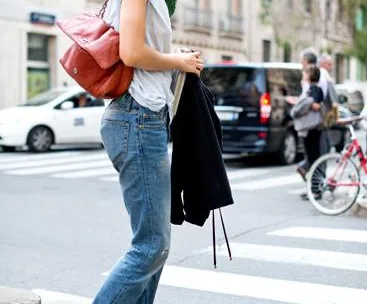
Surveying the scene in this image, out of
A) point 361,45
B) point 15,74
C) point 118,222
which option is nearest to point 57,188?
point 118,222

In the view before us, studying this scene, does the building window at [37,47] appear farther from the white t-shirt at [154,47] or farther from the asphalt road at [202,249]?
the white t-shirt at [154,47]

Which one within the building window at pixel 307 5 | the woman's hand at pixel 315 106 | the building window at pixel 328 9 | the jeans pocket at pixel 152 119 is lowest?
the jeans pocket at pixel 152 119

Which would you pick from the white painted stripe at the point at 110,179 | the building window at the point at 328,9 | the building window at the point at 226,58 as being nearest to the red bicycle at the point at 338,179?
the white painted stripe at the point at 110,179

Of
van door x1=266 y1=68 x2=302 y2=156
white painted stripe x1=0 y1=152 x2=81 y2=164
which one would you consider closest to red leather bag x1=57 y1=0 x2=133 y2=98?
van door x1=266 y1=68 x2=302 y2=156

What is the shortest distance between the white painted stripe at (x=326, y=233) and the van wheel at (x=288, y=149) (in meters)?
6.67

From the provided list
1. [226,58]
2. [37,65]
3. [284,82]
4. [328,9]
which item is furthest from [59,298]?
[328,9]

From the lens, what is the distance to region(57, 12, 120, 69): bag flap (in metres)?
3.24

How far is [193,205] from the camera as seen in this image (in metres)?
3.48

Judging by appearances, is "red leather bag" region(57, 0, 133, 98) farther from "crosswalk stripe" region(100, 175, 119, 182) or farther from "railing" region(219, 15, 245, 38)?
"railing" region(219, 15, 245, 38)

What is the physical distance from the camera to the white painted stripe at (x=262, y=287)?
516 centimetres

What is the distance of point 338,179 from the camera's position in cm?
902

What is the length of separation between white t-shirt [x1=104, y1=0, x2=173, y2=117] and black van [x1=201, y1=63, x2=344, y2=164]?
34.7 feet

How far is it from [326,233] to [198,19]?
92.8 ft

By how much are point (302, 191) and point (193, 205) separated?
767 cm
